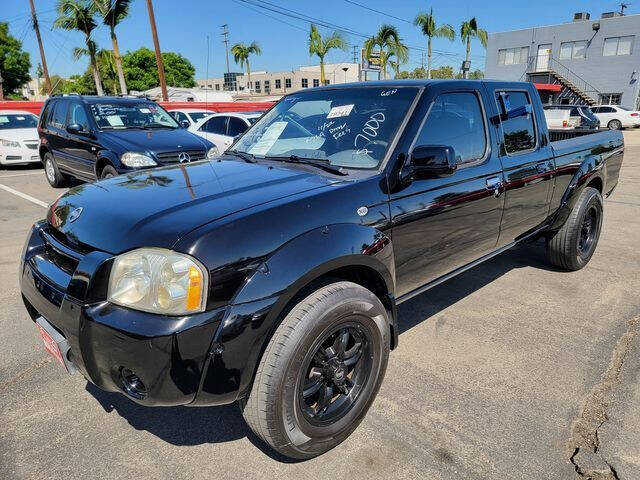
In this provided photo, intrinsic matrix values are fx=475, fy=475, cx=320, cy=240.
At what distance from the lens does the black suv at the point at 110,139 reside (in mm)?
7203

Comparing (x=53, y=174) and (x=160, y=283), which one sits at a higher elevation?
(x=160, y=283)

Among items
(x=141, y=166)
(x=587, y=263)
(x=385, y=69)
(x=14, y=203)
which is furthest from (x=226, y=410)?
(x=385, y=69)

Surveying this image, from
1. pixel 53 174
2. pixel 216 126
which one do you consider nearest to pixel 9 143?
pixel 53 174

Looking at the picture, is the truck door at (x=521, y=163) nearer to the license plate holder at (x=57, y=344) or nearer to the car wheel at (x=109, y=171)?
the license plate holder at (x=57, y=344)

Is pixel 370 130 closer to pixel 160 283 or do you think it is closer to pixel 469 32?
pixel 160 283

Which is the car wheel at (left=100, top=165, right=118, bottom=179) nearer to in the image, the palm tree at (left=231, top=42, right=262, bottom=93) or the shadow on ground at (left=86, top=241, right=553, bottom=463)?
the shadow on ground at (left=86, top=241, right=553, bottom=463)

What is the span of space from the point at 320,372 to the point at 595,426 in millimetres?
1530

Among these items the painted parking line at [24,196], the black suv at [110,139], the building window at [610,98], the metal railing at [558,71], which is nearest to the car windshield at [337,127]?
the black suv at [110,139]

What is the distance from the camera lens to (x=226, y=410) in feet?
8.98

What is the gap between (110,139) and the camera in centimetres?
747

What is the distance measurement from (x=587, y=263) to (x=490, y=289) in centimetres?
143

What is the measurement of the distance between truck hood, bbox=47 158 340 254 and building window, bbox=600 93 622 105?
1723 inches

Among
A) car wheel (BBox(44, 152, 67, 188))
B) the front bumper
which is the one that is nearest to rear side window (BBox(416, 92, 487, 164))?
the front bumper

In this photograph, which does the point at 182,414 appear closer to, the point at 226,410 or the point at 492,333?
the point at 226,410
